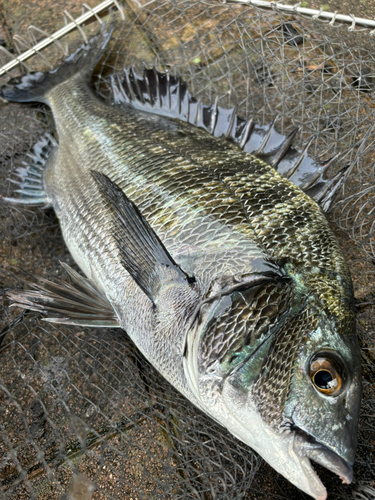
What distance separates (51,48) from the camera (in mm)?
3186

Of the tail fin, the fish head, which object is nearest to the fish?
the fish head

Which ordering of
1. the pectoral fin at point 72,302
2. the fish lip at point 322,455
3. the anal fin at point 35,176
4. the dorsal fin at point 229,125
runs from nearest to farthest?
the fish lip at point 322,455 → the pectoral fin at point 72,302 → the dorsal fin at point 229,125 → the anal fin at point 35,176

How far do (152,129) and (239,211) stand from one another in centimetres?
90

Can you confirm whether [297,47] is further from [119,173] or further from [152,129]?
[119,173]

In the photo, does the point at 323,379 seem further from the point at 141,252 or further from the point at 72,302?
the point at 72,302

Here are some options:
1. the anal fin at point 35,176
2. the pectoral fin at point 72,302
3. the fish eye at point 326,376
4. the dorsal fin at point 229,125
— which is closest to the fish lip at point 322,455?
the fish eye at point 326,376

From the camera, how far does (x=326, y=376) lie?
1.14 meters

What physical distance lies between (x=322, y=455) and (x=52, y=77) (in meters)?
2.92

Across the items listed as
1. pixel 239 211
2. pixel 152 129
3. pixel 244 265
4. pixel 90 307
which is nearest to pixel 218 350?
pixel 244 265

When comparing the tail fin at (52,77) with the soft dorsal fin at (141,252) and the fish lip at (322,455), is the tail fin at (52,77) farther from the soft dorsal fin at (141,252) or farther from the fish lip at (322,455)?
the fish lip at (322,455)

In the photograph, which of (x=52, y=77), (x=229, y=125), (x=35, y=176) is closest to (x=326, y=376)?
(x=229, y=125)

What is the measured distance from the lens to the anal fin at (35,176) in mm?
2500

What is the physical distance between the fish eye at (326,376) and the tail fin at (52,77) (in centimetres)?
253

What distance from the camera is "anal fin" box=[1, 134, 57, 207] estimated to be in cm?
250
